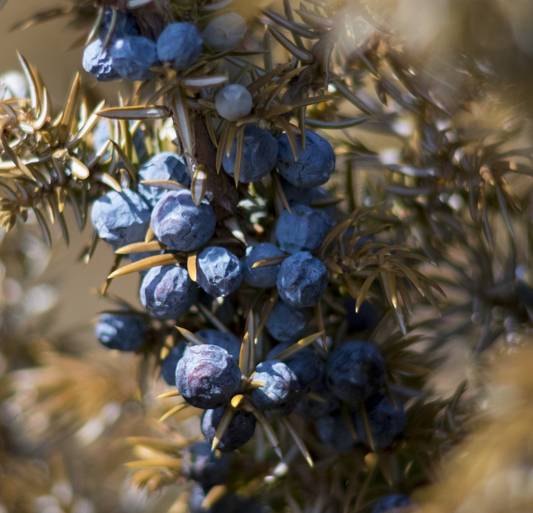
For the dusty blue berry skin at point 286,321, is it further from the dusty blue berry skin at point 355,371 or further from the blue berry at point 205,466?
the blue berry at point 205,466

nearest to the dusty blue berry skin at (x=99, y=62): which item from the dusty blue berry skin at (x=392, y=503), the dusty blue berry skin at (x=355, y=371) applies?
the dusty blue berry skin at (x=355, y=371)

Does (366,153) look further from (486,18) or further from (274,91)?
(486,18)

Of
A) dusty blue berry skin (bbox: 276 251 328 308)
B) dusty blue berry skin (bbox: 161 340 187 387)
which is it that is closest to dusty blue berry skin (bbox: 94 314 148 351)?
dusty blue berry skin (bbox: 161 340 187 387)

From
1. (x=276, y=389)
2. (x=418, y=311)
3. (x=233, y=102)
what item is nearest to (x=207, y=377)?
(x=276, y=389)

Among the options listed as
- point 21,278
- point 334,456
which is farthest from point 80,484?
point 334,456

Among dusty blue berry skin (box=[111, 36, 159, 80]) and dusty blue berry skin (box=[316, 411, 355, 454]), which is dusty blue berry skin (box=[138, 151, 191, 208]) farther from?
dusty blue berry skin (box=[316, 411, 355, 454])

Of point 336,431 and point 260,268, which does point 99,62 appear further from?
point 336,431
